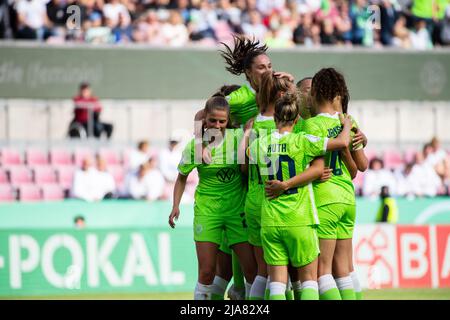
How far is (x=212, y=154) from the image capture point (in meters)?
10.1

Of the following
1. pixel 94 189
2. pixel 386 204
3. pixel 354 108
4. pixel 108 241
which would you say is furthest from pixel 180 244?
pixel 354 108

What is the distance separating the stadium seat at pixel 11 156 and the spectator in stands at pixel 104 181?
1.57 metres

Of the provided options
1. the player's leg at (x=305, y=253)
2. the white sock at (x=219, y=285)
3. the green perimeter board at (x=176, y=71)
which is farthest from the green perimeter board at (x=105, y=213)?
the player's leg at (x=305, y=253)

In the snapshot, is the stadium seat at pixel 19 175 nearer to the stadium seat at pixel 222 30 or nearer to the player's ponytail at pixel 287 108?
A: the stadium seat at pixel 222 30

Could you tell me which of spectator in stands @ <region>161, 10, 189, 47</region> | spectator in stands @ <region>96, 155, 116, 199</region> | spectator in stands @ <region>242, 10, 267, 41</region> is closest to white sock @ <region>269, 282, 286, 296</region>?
spectator in stands @ <region>96, 155, 116, 199</region>

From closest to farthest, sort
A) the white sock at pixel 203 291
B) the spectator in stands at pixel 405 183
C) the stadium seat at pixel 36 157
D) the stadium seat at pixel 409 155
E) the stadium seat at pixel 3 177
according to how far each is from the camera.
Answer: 1. the white sock at pixel 203 291
2. the stadium seat at pixel 3 177
3. the stadium seat at pixel 36 157
4. the spectator in stands at pixel 405 183
5. the stadium seat at pixel 409 155

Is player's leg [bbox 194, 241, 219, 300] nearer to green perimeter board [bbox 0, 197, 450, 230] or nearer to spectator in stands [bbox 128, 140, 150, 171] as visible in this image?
green perimeter board [bbox 0, 197, 450, 230]

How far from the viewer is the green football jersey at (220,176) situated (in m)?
10.2

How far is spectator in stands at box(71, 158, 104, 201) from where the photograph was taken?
17.5 metres

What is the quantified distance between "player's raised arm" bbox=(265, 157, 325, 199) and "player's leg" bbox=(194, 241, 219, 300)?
0.91 metres

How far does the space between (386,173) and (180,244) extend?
199 inches

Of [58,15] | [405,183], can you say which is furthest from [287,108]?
[58,15]

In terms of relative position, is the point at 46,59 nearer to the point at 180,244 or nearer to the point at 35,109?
the point at 35,109

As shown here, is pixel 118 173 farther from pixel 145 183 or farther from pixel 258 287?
pixel 258 287
